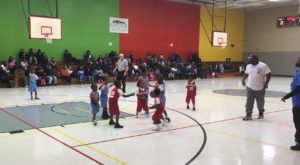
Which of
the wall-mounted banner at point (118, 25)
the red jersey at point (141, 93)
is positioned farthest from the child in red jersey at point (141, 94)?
the wall-mounted banner at point (118, 25)

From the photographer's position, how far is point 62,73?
55.8 ft

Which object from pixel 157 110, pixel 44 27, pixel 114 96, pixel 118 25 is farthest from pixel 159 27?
pixel 157 110

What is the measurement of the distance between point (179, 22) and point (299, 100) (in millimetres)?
19063

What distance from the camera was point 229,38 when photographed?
27.3 m

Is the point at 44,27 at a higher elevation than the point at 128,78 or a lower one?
higher

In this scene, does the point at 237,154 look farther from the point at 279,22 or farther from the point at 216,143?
the point at 279,22

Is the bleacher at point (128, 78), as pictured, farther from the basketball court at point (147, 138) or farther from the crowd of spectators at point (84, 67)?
the basketball court at point (147, 138)

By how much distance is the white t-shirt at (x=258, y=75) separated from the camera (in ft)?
24.5

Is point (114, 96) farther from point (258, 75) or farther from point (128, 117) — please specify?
point (258, 75)

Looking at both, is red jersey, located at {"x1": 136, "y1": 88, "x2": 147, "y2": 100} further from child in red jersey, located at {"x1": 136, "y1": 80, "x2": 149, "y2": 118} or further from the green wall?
the green wall

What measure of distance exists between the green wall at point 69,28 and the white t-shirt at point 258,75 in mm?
13071

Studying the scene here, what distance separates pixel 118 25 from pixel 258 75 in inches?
556

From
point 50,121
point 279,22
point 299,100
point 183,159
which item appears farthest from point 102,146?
point 279,22

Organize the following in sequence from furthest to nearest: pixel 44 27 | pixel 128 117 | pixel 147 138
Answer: pixel 44 27 → pixel 128 117 → pixel 147 138
